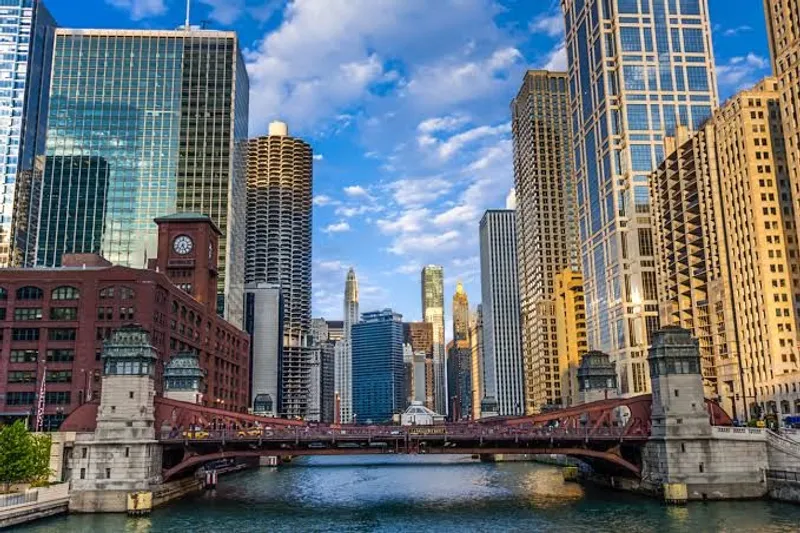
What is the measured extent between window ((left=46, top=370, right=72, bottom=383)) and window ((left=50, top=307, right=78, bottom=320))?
8405mm

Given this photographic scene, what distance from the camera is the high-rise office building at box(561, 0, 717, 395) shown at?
166 metres

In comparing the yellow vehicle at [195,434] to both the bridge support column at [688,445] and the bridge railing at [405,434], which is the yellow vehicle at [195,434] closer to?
the bridge railing at [405,434]

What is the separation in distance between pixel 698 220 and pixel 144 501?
4745 inches

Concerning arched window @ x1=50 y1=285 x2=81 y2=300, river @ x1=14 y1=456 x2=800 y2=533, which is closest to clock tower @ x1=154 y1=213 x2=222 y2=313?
arched window @ x1=50 y1=285 x2=81 y2=300

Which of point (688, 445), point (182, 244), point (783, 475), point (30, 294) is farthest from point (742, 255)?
point (30, 294)

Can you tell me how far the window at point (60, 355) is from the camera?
113m

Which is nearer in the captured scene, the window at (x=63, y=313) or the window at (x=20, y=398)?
the window at (x=20, y=398)

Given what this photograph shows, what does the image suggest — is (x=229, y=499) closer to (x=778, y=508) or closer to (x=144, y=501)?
(x=144, y=501)

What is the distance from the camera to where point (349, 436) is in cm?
7769

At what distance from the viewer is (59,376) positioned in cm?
11269

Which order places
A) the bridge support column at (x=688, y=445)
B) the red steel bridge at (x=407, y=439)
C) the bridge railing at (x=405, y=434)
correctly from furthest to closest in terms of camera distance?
the red steel bridge at (x=407, y=439) < the bridge railing at (x=405, y=434) < the bridge support column at (x=688, y=445)

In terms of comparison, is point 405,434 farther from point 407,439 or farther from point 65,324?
point 65,324

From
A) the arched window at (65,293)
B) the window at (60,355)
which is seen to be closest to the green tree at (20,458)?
the window at (60,355)

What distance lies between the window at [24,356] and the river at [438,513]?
3816cm
